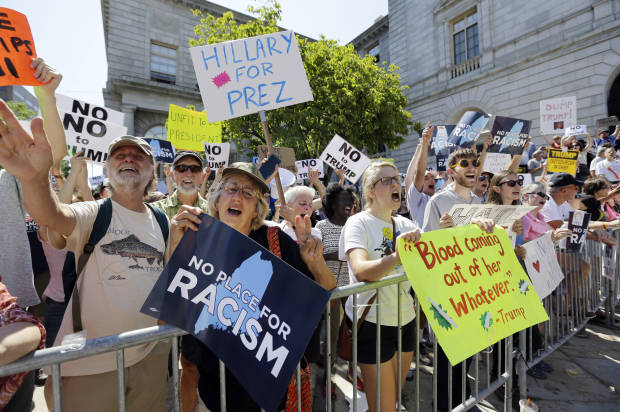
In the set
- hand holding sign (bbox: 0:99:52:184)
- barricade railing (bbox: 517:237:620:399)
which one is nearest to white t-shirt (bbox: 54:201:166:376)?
hand holding sign (bbox: 0:99:52:184)

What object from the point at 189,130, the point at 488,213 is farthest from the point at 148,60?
the point at 488,213

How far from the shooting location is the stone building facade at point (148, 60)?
1997cm

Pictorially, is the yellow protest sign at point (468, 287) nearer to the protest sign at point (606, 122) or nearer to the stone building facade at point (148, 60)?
the protest sign at point (606, 122)

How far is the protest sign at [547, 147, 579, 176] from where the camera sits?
6316mm

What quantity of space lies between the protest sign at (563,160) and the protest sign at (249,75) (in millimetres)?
5718

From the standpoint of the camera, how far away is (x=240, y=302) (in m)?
1.32

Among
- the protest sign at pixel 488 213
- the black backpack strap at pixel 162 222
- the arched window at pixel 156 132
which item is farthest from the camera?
the arched window at pixel 156 132

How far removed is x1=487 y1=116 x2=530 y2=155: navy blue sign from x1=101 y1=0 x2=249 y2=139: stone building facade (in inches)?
780

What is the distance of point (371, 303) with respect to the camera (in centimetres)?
203

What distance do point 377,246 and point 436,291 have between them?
0.51m

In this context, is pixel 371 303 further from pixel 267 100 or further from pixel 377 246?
pixel 267 100

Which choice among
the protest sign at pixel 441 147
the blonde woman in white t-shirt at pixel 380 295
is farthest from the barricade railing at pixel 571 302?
the protest sign at pixel 441 147

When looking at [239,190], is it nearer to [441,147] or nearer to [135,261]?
[135,261]

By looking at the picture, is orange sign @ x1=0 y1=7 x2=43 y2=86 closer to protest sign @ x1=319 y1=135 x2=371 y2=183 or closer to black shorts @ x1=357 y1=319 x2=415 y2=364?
black shorts @ x1=357 y1=319 x2=415 y2=364
